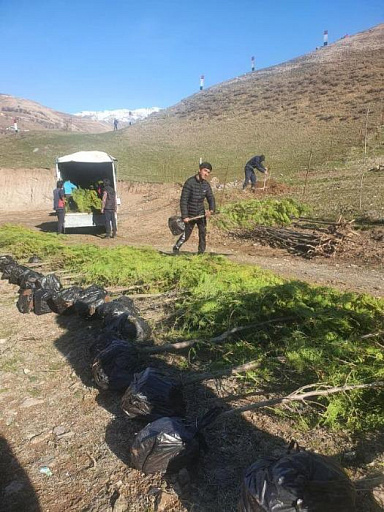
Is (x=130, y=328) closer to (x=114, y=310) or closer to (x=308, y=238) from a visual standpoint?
(x=114, y=310)

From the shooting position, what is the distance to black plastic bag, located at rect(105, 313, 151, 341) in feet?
16.2

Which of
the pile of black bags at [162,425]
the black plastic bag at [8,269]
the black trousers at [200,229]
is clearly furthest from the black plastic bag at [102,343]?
the black trousers at [200,229]

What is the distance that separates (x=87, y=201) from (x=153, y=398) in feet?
38.6

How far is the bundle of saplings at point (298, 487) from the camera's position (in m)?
2.06

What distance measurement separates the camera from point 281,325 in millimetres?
4574

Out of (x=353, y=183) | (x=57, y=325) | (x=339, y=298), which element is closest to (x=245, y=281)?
(x=339, y=298)

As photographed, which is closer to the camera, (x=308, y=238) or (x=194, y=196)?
(x=194, y=196)

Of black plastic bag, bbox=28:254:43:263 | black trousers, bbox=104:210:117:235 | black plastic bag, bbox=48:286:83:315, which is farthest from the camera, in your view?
black trousers, bbox=104:210:117:235

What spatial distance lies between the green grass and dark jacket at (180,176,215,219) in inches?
67.4

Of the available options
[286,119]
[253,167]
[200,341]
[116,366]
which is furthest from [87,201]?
[286,119]

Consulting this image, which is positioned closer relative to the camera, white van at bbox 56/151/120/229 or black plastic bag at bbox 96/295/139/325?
black plastic bag at bbox 96/295/139/325

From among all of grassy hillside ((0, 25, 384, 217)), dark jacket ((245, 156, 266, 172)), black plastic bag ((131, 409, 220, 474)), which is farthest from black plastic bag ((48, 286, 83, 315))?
dark jacket ((245, 156, 266, 172))

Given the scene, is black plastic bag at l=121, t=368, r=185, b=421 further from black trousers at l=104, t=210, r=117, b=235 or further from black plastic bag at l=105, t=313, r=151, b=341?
black trousers at l=104, t=210, r=117, b=235

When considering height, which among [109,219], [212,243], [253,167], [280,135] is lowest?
[212,243]
